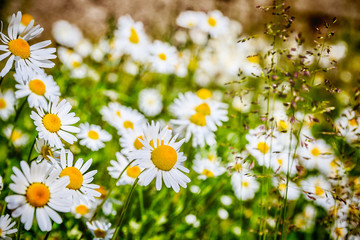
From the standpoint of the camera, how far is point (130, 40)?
2.35 m

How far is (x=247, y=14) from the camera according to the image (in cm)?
421

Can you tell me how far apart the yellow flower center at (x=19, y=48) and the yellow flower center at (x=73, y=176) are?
0.37 m

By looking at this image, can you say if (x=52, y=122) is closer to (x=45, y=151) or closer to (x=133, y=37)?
(x=45, y=151)

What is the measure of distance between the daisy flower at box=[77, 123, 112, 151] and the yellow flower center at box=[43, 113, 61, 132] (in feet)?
1.80

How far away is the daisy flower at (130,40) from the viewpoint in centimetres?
230

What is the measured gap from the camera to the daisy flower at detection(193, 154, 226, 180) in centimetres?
165

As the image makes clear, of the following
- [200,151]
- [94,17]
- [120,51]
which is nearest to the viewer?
[200,151]

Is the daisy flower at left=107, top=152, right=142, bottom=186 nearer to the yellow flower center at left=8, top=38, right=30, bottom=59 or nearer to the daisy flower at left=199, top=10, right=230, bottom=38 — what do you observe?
the yellow flower center at left=8, top=38, right=30, bottom=59

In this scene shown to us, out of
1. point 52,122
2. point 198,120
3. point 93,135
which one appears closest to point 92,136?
point 93,135

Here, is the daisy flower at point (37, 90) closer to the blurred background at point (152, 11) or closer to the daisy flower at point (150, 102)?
the daisy flower at point (150, 102)

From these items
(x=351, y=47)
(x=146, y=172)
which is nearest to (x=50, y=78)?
(x=146, y=172)

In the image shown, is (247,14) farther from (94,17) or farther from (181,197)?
(181,197)

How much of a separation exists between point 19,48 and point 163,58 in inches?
61.2

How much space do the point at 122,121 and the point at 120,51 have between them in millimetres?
730
